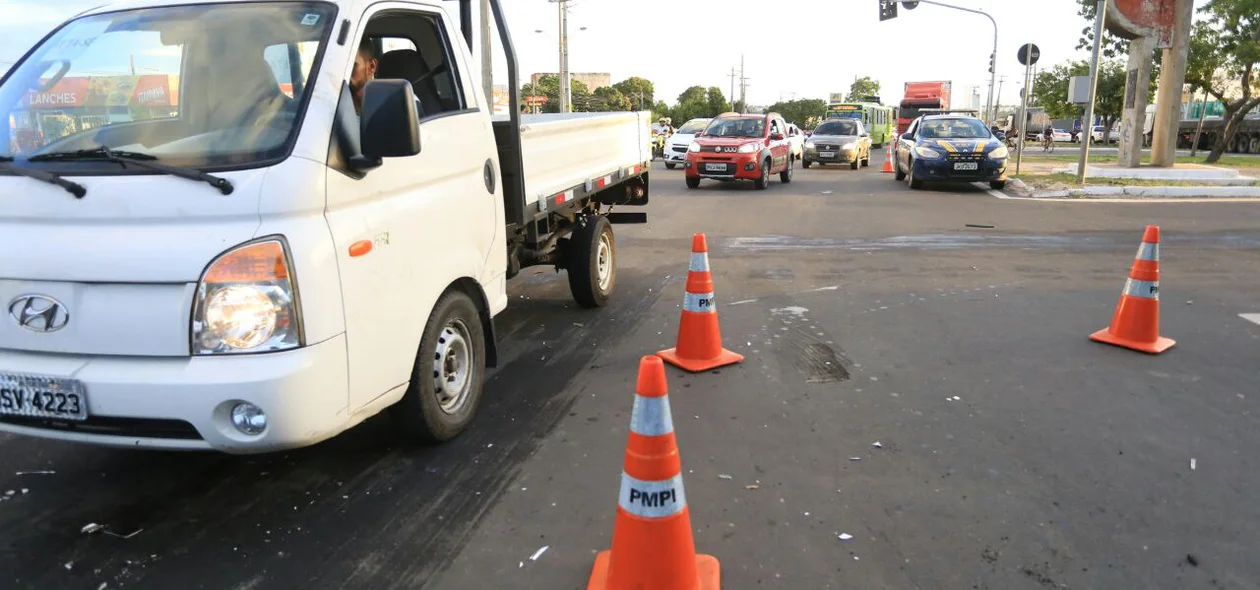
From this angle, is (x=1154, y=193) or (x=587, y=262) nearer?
(x=587, y=262)

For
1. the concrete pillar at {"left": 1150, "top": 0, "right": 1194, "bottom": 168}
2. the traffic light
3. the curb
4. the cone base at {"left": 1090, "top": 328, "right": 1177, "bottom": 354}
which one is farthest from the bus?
the cone base at {"left": 1090, "top": 328, "right": 1177, "bottom": 354}

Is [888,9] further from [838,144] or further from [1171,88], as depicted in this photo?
[1171,88]

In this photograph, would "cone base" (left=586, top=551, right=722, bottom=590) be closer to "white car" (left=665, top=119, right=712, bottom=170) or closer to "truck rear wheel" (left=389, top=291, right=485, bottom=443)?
"truck rear wheel" (left=389, top=291, right=485, bottom=443)

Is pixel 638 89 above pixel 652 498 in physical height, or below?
above

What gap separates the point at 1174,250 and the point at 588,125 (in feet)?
25.0

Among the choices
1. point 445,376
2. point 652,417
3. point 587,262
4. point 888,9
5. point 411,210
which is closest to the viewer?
point 652,417

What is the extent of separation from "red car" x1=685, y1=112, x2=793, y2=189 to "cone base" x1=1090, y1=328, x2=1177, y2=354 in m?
12.7

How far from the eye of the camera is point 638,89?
3794 inches

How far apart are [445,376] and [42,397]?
1587 mm

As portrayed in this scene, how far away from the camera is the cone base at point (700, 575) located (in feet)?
8.86

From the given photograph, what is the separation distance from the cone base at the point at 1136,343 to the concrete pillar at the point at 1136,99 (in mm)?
16192

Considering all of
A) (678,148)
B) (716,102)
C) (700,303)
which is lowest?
(700,303)

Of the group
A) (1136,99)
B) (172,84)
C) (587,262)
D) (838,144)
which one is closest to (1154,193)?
(1136,99)

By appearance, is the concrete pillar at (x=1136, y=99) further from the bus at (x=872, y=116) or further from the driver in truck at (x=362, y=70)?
the driver in truck at (x=362, y=70)
